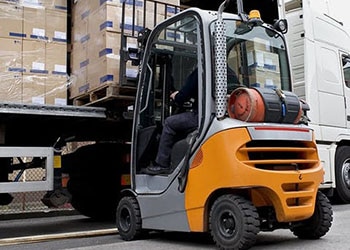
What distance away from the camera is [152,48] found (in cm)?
544

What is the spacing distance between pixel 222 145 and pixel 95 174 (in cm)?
344

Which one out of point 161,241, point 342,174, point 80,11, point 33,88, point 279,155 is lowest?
point 161,241

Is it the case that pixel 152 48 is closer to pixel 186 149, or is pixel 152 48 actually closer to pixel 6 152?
pixel 186 149

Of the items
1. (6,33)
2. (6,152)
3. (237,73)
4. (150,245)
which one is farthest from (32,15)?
(150,245)

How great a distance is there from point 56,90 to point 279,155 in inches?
121

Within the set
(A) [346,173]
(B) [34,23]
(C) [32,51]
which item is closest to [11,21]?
(B) [34,23]

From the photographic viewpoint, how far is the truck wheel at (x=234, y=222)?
158 inches

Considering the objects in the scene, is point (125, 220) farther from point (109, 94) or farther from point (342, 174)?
point (342, 174)

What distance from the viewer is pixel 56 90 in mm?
6281

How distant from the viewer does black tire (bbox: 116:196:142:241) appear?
5.18 m

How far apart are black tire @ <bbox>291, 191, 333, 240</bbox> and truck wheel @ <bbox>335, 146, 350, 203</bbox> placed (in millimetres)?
3778

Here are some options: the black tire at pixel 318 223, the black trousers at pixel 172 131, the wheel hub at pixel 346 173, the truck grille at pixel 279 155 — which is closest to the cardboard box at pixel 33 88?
the black trousers at pixel 172 131

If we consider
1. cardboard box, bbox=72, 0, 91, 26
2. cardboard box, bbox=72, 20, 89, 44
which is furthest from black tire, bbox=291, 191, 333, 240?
cardboard box, bbox=72, 0, 91, 26

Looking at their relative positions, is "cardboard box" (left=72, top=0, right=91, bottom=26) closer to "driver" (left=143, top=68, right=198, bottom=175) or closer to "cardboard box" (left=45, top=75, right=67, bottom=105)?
"cardboard box" (left=45, top=75, right=67, bottom=105)
